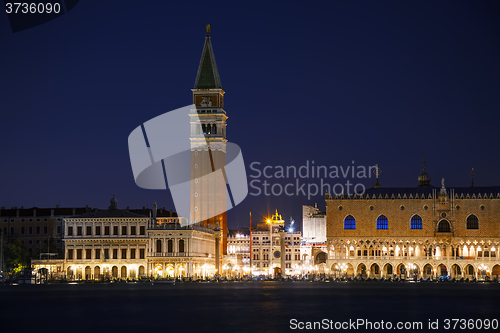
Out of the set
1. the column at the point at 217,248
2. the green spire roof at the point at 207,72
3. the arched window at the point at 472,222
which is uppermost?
the green spire roof at the point at 207,72

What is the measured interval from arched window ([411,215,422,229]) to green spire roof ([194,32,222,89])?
35.3m

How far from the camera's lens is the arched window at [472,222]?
355ft

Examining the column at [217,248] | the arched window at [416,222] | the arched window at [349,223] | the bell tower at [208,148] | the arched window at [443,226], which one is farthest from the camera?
the bell tower at [208,148]

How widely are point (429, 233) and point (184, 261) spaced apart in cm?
3317

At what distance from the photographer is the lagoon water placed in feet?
139

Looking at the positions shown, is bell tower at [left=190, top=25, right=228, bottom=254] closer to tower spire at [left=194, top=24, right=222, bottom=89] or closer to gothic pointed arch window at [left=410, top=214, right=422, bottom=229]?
tower spire at [left=194, top=24, right=222, bottom=89]

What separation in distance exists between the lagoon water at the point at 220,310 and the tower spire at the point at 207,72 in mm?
59923

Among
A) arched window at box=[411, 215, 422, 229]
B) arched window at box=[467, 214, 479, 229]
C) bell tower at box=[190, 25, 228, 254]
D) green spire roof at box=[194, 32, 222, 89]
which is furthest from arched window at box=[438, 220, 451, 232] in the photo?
green spire roof at box=[194, 32, 222, 89]

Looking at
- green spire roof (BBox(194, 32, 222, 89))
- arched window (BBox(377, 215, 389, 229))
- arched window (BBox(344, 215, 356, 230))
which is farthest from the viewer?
green spire roof (BBox(194, 32, 222, 89))

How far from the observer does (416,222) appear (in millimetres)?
109625

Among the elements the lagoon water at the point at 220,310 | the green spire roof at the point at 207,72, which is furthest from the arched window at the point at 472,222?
the lagoon water at the point at 220,310

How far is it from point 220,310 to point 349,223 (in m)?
62.5

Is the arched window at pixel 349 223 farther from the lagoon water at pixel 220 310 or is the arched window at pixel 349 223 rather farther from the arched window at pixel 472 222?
the lagoon water at pixel 220 310

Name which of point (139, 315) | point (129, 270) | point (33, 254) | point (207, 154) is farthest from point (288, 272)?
point (139, 315)
